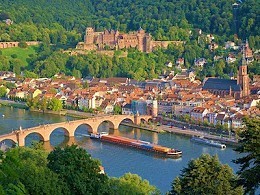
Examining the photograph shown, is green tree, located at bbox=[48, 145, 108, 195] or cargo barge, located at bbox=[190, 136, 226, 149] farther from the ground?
green tree, located at bbox=[48, 145, 108, 195]

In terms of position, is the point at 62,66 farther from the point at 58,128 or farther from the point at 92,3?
the point at 92,3

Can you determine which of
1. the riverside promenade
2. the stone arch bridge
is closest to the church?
the stone arch bridge

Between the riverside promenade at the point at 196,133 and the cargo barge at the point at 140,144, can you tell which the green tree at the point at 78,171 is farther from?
the riverside promenade at the point at 196,133

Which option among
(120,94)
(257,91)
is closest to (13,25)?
(120,94)

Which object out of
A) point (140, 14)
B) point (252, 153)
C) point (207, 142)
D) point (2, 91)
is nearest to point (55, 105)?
point (2, 91)

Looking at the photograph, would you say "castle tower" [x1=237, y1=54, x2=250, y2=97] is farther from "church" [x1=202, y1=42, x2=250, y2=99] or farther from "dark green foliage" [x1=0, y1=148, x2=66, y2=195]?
"dark green foliage" [x1=0, y1=148, x2=66, y2=195]

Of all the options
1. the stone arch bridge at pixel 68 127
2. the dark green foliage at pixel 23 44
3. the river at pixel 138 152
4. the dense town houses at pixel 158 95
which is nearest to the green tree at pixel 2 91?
the dense town houses at pixel 158 95
